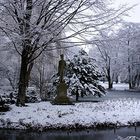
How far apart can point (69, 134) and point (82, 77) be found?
1246 centimetres

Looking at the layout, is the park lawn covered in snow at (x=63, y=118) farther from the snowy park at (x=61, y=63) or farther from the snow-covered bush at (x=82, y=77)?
the snow-covered bush at (x=82, y=77)

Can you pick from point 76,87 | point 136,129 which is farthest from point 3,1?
point 76,87

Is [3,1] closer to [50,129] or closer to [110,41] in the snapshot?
[50,129]

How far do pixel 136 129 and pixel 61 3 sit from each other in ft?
24.2

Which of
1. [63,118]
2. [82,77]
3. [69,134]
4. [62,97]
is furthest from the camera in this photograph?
[82,77]

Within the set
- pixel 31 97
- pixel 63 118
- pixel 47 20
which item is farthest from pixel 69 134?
pixel 31 97

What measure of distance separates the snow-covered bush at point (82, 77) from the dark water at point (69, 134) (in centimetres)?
1120

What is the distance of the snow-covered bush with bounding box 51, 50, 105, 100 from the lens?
24359 millimetres

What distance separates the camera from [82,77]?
24.6m

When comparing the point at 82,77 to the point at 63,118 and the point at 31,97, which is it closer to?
the point at 31,97

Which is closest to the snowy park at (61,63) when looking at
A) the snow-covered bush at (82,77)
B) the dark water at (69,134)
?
the dark water at (69,134)

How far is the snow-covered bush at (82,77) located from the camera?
24359 mm

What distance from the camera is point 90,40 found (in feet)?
57.3

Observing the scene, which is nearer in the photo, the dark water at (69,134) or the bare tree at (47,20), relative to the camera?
the dark water at (69,134)
